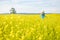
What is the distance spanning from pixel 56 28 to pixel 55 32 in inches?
3.9

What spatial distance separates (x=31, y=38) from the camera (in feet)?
14.4

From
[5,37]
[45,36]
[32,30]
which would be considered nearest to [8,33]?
[5,37]

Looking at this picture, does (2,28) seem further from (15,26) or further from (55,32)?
(55,32)

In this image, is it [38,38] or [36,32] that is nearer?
[38,38]

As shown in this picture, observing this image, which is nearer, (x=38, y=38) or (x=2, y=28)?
(x=38, y=38)

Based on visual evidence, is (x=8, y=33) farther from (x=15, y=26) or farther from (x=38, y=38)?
(x=38, y=38)

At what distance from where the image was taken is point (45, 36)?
14.5ft

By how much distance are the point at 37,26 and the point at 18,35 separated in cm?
71

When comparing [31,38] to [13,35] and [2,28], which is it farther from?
[2,28]

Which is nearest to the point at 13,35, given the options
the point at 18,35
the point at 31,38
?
the point at 18,35

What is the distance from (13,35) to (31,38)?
15.4 inches

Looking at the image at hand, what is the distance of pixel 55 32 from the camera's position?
15.5ft

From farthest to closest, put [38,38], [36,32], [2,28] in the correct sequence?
[2,28] < [36,32] < [38,38]

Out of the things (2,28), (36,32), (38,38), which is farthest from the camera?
(2,28)
